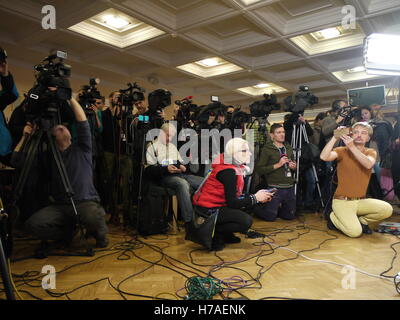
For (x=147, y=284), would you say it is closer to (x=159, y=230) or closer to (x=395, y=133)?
(x=159, y=230)

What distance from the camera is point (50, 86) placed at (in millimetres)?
1816

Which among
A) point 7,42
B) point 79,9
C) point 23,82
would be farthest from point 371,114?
point 23,82

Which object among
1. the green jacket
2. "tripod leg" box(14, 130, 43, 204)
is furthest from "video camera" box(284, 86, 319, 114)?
"tripod leg" box(14, 130, 43, 204)

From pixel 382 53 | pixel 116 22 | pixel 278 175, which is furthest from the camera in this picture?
pixel 116 22

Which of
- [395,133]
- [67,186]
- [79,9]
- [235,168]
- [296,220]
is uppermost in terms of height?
[79,9]

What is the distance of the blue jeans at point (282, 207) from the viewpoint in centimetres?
320

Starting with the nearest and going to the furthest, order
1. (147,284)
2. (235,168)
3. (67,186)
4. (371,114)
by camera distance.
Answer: (147,284) < (67,186) < (235,168) < (371,114)

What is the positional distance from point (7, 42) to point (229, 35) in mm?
3480

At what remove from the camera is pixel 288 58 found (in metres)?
4.89

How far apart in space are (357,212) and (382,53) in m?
1.71

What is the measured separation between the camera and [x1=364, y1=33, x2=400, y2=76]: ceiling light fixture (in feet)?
4.91
